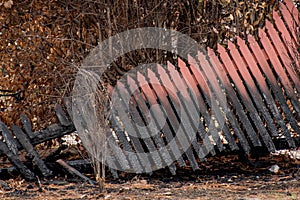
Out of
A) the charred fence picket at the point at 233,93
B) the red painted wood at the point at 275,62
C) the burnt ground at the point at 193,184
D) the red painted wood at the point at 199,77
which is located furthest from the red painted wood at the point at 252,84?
the burnt ground at the point at 193,184

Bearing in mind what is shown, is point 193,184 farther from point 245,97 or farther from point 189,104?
point 245,97

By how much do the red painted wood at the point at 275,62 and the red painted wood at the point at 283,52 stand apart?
0.15ft

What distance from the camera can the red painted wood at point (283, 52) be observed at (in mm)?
4965

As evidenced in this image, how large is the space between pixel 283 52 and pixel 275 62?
12cm

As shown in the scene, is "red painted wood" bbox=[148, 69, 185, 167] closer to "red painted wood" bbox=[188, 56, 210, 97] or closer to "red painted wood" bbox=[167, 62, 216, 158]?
"red painted wood" bbox=[167, 62, 216, 158]

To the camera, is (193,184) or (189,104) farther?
(189,104)

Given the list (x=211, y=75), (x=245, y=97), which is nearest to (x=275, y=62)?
(x=245, y=97)

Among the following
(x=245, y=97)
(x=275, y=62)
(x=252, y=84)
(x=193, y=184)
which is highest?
(x=275, y=62)

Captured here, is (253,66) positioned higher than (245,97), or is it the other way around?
(253,66)

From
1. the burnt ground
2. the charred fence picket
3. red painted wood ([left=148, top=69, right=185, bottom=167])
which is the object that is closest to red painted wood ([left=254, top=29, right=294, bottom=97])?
the charred fence picket

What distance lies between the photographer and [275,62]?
16.6 ft

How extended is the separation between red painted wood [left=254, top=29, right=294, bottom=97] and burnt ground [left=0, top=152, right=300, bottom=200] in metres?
0.75

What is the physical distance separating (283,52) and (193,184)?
149cm

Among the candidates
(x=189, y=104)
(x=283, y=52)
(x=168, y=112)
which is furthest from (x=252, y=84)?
(x=168, y=112)
